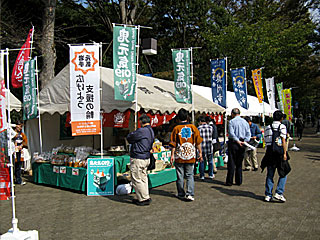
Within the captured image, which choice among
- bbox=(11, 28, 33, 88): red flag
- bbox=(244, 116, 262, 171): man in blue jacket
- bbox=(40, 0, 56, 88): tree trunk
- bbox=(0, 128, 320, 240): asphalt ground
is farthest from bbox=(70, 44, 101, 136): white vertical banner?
bbox=(40, 0, 56, 88): tree trunk

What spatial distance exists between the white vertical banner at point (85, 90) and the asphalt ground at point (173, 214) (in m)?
1.63

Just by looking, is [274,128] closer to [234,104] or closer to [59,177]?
[59,177]

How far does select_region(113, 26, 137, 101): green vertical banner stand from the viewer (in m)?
6.38

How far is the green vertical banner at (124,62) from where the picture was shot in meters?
6.38

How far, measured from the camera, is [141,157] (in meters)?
5.56

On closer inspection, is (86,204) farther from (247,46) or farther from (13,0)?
(247,46)

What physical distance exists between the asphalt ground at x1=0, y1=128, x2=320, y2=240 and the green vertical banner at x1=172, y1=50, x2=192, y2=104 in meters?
2.69

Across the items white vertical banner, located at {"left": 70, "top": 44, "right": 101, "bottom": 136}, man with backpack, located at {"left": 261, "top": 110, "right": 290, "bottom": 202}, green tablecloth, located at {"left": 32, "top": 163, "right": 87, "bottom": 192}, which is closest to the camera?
man with backpack, located at {"left": 261, "top": 110, "right": 290, "bottom": 202}

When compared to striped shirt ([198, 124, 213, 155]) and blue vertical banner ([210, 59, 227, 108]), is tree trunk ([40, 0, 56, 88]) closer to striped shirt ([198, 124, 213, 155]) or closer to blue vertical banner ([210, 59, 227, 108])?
blue vertical banner ([210, 59, 227, 108])

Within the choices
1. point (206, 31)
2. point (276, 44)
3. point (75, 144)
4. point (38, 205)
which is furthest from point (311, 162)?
point (206, 31)

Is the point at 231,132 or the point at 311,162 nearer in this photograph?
the point at 231,132

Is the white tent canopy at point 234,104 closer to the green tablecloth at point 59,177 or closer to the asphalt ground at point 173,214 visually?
the asphalt ground at point 173,214

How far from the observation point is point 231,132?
6766mm

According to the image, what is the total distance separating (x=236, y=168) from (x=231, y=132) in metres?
0.93
